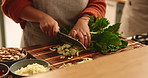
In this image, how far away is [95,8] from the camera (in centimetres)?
127

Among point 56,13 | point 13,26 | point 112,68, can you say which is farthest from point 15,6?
point 13,26

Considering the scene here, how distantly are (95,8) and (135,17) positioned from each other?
3.73ft

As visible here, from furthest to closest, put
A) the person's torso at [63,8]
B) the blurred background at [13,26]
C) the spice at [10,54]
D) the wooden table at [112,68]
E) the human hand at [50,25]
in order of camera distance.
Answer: the blurred background at [13,26] → the person's torso at [63,8] → the human hand at [50,25] → the spice at [10,54] → the wooden table at [112,68]

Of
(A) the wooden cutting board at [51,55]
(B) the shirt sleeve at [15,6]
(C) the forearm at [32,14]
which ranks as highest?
(B) the shirt sleeve at [15,6]

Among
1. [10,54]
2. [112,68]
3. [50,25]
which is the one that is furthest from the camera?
[50,25]

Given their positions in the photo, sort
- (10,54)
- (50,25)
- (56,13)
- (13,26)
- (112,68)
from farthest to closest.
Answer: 1. (13,26)
2. (56,13)
3. (50,25)
4. (10,54)
5. (112,68)

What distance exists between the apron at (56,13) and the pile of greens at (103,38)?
0.08 metres

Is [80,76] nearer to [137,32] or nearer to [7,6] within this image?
[7,6]

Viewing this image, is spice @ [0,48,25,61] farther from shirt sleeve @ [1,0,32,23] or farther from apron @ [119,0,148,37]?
apron @ [119,0,148,37]

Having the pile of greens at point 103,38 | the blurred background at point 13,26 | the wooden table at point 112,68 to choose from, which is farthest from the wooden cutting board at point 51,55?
the blurred background at point 13,26

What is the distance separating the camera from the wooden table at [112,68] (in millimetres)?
271

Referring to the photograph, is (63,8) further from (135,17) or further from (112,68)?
(135,17)

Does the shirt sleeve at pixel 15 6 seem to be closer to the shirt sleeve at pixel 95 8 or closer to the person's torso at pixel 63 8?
the person's torso at pixel 63 8

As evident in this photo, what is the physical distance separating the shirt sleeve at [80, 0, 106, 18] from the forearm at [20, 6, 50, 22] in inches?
9.7
